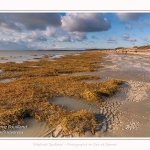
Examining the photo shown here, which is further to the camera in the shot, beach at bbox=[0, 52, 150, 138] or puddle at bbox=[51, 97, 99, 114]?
puddle at bbox=[51, 97, 99, 114]

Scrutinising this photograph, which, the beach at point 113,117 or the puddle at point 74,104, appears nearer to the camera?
the beach at point 113,117

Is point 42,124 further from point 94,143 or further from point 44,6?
point 44,6

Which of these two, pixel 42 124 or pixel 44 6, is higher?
pixel 44 6

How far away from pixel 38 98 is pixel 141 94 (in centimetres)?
786

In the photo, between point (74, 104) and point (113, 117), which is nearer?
point (113, 117)

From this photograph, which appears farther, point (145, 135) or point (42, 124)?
point (42, 124)

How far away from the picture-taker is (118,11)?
8.80 metres

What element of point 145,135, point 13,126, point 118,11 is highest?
point 118,11

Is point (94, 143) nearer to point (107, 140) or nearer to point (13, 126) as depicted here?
point (107, 140)

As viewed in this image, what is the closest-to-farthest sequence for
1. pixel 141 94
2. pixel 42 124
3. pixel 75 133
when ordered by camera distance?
pixel 75 133 → pixel 42 124 → pixel 141 94

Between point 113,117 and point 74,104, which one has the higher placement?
point 74,104

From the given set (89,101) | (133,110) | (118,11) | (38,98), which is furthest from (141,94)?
(38,98)

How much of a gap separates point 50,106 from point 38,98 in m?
1.55

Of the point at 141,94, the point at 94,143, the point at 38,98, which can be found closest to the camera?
the point at 94,143
